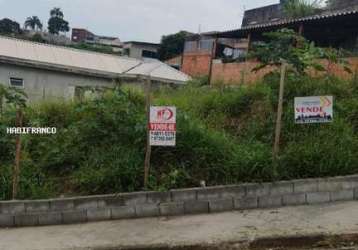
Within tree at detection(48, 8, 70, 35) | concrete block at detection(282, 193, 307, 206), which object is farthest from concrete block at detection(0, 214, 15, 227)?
tree at detection(48, 8, 70, 35)

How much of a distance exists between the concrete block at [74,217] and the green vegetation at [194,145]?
18.7 inches

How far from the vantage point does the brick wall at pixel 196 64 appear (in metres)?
26.9

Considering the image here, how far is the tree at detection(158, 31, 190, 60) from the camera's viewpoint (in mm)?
41531

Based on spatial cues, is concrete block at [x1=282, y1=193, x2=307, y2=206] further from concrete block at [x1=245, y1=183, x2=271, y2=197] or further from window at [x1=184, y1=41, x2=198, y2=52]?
window at [x1=184, y1=41, x2=198, y2=52]

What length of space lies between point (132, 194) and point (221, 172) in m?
1.37

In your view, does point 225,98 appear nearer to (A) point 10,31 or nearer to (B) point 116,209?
(B) point 116,209

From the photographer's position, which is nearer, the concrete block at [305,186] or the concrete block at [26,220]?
the concrete block at [305,186]

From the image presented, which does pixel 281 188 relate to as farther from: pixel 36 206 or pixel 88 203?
pixel 36 206

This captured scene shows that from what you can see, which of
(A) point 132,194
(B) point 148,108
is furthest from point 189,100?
(A) point 132,194

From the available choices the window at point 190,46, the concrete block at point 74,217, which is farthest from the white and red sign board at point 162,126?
the window at point 190,46

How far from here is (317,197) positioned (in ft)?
23.2

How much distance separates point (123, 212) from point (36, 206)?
4.27 ft

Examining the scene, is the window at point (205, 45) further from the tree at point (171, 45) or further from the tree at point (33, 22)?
the tree at point (33, 22)

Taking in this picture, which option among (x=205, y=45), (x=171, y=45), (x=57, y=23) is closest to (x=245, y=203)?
(x=205, y=45)
